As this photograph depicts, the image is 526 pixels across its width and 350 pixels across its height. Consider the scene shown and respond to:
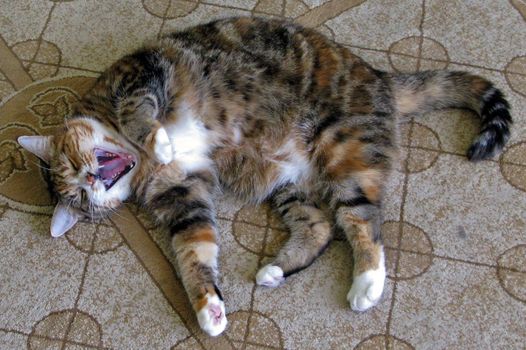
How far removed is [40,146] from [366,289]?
929 mm

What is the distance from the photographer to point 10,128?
76.3 inches

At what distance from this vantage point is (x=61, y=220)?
5.65ft

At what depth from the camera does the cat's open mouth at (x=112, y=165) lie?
1722mm

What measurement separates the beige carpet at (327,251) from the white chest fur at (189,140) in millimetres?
145

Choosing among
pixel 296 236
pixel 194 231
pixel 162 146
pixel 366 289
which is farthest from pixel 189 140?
pixel 366 289

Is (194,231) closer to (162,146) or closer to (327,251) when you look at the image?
(162,146)

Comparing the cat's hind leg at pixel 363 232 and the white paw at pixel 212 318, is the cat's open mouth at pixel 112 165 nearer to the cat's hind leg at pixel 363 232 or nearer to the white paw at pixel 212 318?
the white paw at pixel 212 318

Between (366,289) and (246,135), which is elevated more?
(246,135)

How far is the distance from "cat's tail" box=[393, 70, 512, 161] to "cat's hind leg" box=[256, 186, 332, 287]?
0.39 meters

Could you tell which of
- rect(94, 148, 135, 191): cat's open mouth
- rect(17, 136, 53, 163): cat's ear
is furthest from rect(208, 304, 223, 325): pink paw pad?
rect(17, 136, 53, 163): cat's ear

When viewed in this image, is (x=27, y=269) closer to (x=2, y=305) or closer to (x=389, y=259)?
(x=2, y=305)

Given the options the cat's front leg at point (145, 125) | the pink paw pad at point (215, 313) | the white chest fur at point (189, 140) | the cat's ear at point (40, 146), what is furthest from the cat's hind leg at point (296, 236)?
the cat's ear at point (40, 146)

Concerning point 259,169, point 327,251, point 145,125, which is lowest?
point 327,251

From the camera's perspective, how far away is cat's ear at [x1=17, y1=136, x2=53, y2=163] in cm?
172
